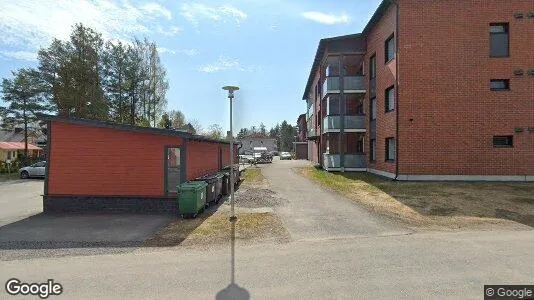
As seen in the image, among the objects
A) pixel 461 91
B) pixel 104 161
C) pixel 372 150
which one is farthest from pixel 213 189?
pixel 372 150

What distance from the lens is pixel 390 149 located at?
71.4 feet

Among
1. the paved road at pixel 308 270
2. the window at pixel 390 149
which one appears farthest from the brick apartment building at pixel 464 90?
the paved road at pixel 308 270

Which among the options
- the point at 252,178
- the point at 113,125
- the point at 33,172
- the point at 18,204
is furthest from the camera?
the point at 33,172

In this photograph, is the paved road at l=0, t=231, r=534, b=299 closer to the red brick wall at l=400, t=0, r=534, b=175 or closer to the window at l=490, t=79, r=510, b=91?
the red brick wall at l=400, t=0, r=534, b=175

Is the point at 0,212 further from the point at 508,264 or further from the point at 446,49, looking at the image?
the point at 446,49

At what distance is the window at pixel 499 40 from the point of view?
19188mm

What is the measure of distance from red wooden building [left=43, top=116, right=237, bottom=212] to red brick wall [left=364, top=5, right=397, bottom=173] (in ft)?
45.7

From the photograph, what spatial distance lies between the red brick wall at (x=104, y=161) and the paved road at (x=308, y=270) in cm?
555

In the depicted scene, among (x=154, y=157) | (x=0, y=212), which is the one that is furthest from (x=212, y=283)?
(x=0, y=212)

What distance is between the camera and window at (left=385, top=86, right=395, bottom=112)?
21031 millimetres

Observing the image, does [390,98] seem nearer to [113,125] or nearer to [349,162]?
[349,162]

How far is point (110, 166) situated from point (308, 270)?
9625mm

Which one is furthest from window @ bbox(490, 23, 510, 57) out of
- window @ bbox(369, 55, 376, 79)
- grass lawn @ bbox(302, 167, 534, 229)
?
window @ bbox(369, 55, 376, 79)

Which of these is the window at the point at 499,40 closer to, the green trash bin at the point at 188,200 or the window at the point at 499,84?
the window at the point at 499,84
